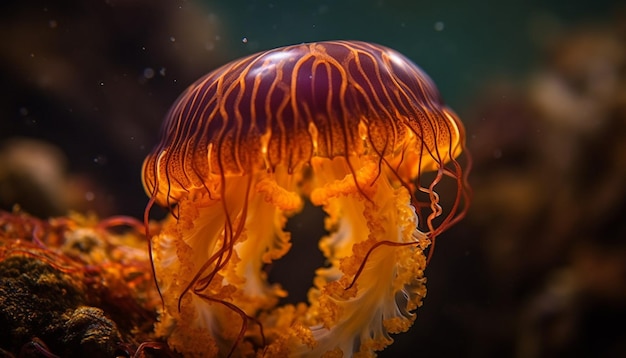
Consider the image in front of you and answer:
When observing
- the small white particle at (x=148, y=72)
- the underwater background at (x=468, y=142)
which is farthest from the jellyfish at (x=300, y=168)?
the small white particle at (x=148, y=72)

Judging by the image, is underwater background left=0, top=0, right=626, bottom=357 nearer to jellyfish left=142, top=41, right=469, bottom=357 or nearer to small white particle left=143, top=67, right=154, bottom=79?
small white particle left=143, top=67, right=154, bottom=79

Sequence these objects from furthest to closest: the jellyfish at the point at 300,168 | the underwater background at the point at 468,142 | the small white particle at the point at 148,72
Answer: the small white particle at the point at 148,72 → the underwater background at the point at 468,142 → the jellyfish at the point at 300,168

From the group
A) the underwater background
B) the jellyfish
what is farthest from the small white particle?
the jellyfish

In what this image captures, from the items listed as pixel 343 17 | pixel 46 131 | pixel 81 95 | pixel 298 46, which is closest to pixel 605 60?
pixel 343 17

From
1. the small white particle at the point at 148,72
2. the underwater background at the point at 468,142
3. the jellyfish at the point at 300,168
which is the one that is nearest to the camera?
the jellyfish at the point at 300,168

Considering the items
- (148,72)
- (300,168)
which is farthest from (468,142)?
(300,168)

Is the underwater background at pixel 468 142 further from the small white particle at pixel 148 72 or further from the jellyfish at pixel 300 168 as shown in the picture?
the jellyfish at pixel 300 168

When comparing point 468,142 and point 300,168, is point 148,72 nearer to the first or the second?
point 468,142
